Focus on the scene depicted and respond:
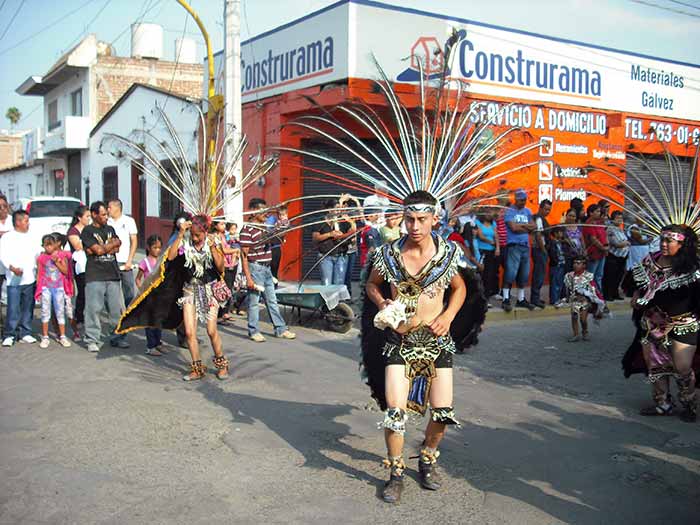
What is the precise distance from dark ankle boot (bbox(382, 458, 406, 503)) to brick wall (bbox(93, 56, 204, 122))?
29.1 metres

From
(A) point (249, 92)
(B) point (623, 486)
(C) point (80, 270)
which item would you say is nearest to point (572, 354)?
(B) point (623, 486)

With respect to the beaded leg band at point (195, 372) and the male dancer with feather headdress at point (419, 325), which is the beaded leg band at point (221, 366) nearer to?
the beaded leg band at point (195, 372)

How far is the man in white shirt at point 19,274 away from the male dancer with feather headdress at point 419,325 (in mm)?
6346

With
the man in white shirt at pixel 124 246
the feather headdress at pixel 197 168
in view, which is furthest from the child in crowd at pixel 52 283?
the feather headdress at pixel 197 168

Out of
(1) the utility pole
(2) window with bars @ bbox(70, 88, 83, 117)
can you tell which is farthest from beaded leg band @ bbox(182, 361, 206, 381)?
(2) window with bars @ bbox(70, 88, 83, 117)

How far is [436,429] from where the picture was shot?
15.7 feet

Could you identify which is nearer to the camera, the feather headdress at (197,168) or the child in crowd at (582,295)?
the feather headdress at (197,168)

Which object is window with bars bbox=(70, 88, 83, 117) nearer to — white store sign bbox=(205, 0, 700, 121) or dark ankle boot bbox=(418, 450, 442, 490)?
white store sign bbox=(205, 0, 700, 121)

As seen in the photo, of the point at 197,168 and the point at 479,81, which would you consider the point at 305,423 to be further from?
the point at 479,81

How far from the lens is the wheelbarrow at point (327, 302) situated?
10.5 metres

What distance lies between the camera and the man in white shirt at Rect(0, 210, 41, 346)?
942cm

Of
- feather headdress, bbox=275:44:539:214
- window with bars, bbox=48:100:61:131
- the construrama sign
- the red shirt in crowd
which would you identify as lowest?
the red shirt in crowd

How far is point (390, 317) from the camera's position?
4.61m

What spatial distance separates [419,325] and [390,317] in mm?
261
